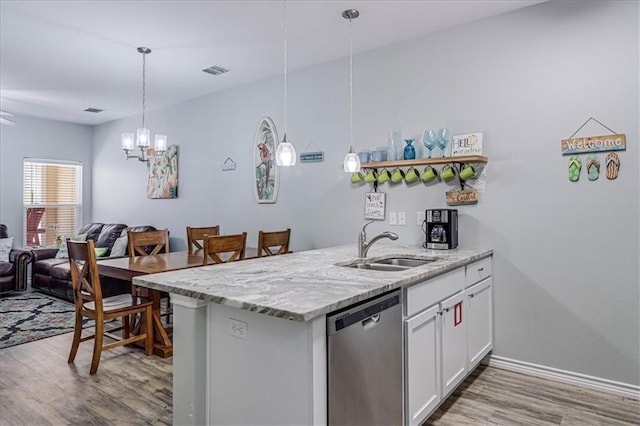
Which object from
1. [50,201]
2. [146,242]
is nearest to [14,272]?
[50,201]

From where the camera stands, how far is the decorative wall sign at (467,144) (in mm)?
3125

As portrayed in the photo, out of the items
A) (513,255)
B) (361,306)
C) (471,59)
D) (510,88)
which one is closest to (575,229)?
(513,255)

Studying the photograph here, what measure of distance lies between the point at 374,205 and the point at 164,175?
3.40m

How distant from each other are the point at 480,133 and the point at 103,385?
3.32m

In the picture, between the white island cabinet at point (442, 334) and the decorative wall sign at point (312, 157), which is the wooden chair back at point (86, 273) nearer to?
the decorative wall sign at point (312, 157)

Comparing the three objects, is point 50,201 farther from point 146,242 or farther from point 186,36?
point 186,36

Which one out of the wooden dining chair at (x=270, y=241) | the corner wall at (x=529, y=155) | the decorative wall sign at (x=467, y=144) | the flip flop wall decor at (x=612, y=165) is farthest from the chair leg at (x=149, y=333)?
the flip flop wall decor at (x=612, y=165)

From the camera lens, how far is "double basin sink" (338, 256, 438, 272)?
2570mm

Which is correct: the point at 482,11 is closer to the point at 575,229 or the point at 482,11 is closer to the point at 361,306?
the point at 575,229

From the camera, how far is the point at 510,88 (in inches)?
119

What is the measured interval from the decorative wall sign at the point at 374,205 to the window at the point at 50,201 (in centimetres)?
546

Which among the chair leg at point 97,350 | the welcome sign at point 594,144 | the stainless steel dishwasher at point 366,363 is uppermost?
the welcome sign at point 594,144

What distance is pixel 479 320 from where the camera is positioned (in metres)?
2.86

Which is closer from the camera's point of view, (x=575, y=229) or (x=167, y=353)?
(x=575, y=229)
